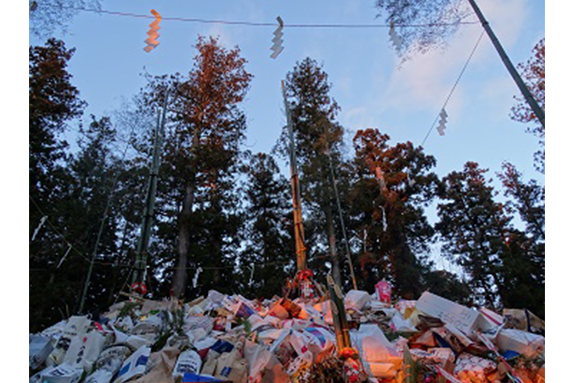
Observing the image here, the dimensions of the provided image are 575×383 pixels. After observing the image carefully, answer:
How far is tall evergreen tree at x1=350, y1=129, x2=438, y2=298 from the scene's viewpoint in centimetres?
1755

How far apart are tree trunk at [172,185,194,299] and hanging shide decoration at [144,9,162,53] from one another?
9.76 m

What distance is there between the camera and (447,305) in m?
4.56

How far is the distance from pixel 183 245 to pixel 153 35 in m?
10.9

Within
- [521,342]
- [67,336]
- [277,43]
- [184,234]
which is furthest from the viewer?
[184,234]

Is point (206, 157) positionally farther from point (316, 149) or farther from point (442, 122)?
point (442, 122)

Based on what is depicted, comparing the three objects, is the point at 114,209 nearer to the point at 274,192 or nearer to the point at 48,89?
→ the point at 48,89

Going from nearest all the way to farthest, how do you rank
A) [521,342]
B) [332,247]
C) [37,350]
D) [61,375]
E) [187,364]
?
1. [61,375]
2. [187,364]
3. [521,342]
4. [37,350]
5. [332,247]

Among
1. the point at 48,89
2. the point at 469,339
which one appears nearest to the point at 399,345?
the point at 469,339

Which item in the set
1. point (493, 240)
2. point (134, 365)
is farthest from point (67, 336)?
point (493, 240)

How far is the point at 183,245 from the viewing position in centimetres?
1502

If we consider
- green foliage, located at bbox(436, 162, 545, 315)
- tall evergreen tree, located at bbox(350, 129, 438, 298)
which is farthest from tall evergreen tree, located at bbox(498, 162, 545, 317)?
Result: tall evergreen tree, located at bbox(350, 129, 438, 298)

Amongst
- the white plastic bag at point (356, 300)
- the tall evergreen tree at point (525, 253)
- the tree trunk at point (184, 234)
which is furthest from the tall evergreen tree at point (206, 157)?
the tall evergreen tree at point (525, 253)

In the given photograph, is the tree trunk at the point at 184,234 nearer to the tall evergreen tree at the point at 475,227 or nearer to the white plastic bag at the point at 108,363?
the white plastic bag at the point at 108,363

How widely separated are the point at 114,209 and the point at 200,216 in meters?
6.12
